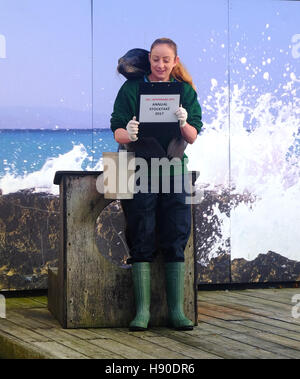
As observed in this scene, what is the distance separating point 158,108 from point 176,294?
947mm

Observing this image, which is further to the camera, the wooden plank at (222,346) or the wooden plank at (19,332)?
the wooden plank at (19,332)

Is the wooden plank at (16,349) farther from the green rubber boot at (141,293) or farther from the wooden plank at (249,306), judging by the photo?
the wooden plank at (249,306)

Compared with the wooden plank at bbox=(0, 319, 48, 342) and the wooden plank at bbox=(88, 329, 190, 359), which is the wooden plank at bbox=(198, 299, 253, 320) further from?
the wooden plank at bbox=(0, 319, 48, 342)

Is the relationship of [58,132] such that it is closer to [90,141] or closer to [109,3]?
[90,141]

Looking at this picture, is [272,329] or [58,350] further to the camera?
[272,329]

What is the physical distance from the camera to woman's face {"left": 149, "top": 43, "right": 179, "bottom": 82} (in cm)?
437

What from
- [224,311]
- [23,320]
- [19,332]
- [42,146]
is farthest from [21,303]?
[224,311]

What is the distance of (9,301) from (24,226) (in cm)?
56

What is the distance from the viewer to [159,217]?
4.44 meters

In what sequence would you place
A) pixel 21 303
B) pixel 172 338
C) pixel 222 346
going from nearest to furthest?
pixel 222 346, pixel 172 338, pixel 21 303

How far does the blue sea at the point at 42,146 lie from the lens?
5801mm

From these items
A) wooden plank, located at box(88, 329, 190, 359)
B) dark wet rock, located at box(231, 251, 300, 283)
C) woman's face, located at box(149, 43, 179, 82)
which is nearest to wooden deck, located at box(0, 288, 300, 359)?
wooden plank, located at box(88, 329, 190, 359)

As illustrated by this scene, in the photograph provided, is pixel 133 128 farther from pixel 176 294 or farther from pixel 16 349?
pixel 16 349

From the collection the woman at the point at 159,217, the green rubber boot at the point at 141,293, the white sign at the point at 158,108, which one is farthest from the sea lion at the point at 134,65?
the green rubber boot at the point at 141,293
